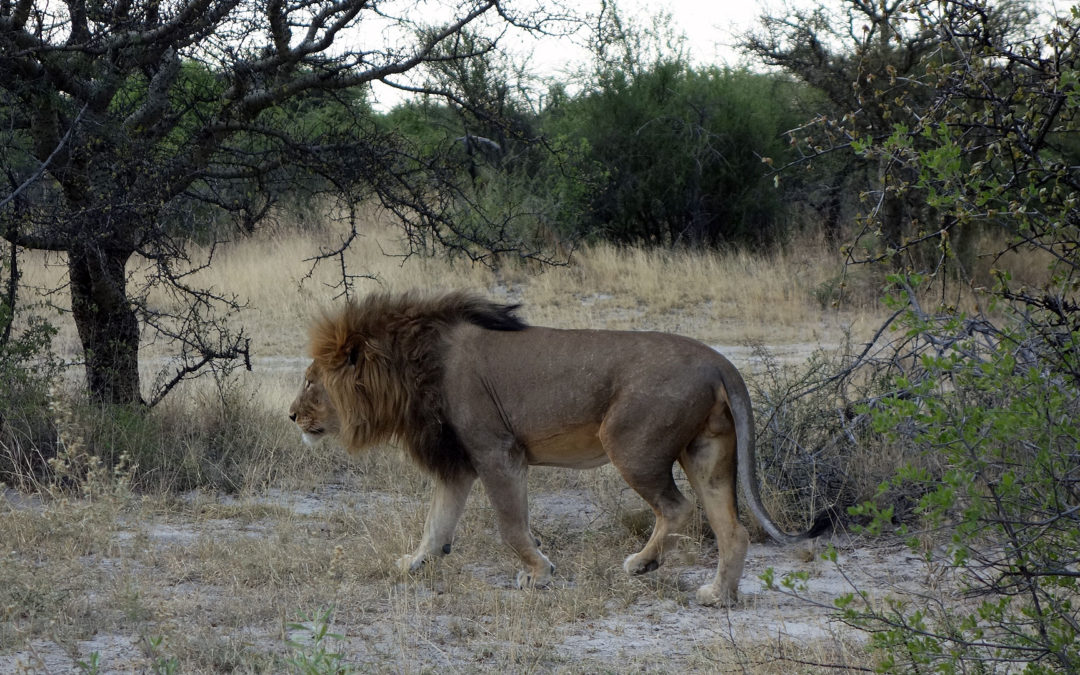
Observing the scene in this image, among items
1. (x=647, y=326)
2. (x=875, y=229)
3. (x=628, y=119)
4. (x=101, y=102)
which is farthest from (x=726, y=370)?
(x=628, y=119)

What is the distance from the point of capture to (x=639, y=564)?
18.4 ft

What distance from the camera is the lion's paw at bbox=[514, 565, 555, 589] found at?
5.52 meters

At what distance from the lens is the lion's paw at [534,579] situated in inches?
217

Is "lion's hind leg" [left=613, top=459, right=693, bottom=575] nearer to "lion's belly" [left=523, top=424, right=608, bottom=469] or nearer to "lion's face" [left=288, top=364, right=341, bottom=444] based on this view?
"lion's belly" [left=523, top=424, right=608, bottom=469]

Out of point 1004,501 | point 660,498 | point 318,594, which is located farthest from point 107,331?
point 1004,501

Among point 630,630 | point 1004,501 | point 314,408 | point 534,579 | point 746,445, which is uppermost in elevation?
point 314,408

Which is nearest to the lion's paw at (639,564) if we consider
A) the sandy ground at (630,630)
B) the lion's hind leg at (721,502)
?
the sandy ground at (630,630)

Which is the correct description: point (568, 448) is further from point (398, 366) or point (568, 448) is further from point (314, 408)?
point (314, 408)

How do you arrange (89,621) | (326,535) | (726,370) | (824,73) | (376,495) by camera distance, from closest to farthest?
(89,621) → (726,370) → (326,535) → (376,495) → (824,73)

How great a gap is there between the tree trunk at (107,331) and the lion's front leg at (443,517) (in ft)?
10.2

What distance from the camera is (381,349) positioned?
225 inches

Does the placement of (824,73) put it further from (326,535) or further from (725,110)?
(326,535)

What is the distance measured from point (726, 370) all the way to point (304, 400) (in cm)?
218

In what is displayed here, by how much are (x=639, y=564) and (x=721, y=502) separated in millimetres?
558
